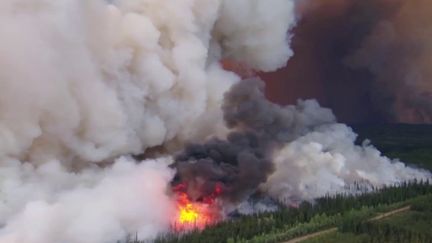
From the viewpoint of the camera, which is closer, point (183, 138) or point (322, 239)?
point (322, 239)

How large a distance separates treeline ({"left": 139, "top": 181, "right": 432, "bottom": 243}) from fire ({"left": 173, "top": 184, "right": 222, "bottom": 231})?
5691mm

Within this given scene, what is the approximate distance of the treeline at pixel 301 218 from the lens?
110m

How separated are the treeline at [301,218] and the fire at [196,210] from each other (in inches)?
224

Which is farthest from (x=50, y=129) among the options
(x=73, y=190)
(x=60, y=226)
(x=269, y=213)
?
(x=269, y=213)

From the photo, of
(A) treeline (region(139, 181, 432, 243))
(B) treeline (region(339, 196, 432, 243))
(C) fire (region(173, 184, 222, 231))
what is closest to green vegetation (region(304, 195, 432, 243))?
(B) treeline (region(339, 196, 432, 243))

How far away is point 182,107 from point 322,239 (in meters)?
40.9

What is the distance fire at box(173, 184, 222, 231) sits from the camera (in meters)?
123

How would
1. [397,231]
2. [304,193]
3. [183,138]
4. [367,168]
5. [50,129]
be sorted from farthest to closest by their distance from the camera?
[367,168] → [304,193] → [183,138] → [397,231] → [50,129]

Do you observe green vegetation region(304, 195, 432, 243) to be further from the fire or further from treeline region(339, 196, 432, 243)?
the fire

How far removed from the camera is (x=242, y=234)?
11250cm

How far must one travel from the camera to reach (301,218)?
429ft

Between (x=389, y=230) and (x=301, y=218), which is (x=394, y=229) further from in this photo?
(x=301, y=218)

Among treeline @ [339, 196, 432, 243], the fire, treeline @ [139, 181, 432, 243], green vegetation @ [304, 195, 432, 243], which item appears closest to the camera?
treeline @ [139, 181, 432, 243]

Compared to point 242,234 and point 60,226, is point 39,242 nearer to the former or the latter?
point 60,226
